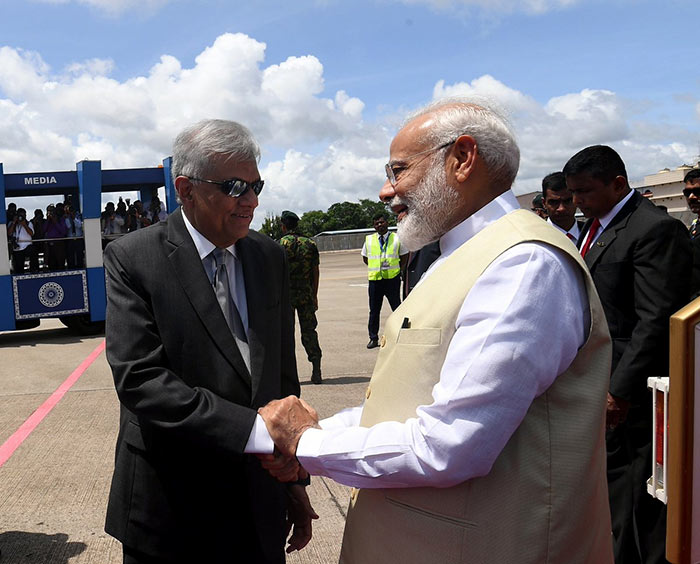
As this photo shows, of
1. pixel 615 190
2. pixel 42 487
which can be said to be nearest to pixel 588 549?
pixel 615 190

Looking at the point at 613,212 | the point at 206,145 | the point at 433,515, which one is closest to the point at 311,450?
the point at 433,515

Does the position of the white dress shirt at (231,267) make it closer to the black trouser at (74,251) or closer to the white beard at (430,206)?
the white beard at (430,206)

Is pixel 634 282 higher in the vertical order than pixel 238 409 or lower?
higher

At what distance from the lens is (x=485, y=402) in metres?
1.43

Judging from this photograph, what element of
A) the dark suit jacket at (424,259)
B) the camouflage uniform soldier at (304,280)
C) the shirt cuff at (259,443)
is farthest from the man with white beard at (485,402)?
the camouflage uniform soldier at (304,280)

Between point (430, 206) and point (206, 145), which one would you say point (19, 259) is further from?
point (430, 206)

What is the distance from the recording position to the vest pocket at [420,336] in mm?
1572

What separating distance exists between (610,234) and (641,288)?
0.33 meters

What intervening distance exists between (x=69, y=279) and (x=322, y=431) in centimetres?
1157

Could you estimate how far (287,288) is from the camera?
2533 mm

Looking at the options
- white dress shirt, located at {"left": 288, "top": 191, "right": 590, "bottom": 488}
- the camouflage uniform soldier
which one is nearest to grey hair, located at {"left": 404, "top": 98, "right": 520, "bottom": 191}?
white dress shirt, located at {"left": 288, "top": 191, "right": 590, "bottom": 488}

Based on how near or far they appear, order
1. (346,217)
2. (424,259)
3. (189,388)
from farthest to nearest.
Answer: (346,217) < (424,259) < (189,388)

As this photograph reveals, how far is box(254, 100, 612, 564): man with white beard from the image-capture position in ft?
4.74

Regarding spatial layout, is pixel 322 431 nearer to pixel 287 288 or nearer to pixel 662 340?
pixel 287 288
